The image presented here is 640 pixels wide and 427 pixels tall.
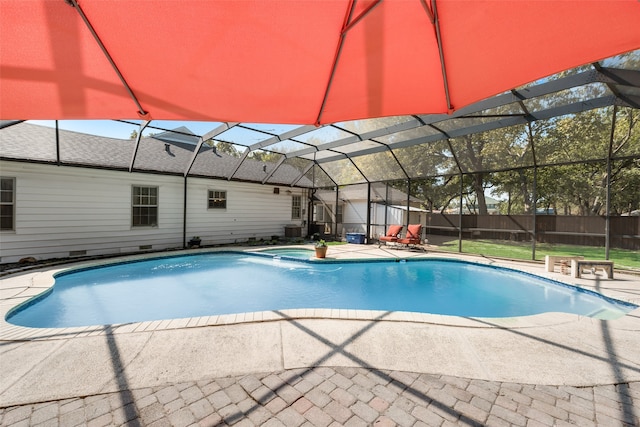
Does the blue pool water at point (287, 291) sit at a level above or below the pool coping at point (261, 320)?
below

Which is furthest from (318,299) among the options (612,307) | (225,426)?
(612,307)

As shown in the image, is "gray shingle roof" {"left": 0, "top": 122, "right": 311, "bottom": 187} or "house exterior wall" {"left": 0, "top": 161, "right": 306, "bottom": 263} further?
"gray shingle roof" {"left": 0, "top": 122, "right": 311, "bottom": 187}

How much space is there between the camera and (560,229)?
10.1 meters

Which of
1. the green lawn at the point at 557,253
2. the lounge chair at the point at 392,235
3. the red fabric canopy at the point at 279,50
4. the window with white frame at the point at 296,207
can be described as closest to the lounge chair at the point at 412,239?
the lounge chair at the point at 392,235

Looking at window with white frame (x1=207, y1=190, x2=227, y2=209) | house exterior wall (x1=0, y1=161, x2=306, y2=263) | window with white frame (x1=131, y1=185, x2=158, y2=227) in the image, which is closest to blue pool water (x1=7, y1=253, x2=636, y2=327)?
house exterior wall (x1=0, y1=161, x2=306, y2=263)

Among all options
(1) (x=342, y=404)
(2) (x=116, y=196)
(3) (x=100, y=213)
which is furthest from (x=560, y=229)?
(3) (x=100, y=213)

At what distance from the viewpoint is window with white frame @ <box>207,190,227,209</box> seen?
11.7 metres

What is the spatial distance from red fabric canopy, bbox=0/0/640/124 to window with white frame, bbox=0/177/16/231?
25.1 feet

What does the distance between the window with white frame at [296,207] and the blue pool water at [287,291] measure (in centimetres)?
577

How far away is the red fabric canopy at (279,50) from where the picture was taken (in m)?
1.66

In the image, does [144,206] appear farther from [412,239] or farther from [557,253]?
[557,253]

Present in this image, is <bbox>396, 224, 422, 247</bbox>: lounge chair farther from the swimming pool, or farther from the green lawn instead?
the swimming pool

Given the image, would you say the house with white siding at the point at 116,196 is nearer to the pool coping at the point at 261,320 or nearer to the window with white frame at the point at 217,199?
the window with white frame at the point at 217,199

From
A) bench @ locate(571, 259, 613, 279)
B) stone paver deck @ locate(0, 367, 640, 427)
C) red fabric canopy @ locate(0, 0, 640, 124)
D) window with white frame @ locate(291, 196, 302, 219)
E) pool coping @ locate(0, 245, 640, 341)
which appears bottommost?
pool coping @ locate(0, 245, 640, 341)
